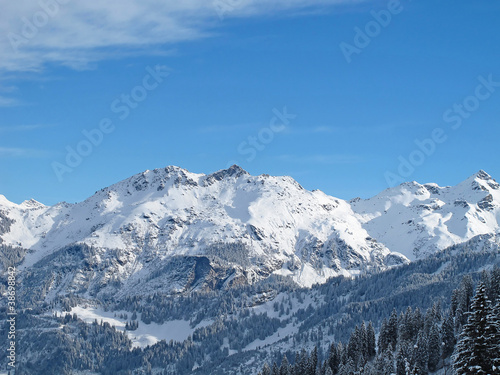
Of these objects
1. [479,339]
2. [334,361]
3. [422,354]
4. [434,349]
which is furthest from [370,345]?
[479,339]

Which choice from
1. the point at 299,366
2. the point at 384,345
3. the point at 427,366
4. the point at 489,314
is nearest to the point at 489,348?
the point at 489,314

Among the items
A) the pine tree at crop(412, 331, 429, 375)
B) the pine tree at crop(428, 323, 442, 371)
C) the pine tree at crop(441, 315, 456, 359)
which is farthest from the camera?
the pine tree at crop(441, 315, 456, 359)

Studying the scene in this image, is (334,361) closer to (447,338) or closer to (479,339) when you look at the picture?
(447,338)

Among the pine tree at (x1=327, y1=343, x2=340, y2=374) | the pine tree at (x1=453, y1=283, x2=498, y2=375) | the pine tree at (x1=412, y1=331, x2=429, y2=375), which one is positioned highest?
the pine tree at (x1=327, y1=343, x2=340, y2=374)

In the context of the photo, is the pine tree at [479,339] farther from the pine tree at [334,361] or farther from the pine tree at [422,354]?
the pine tree at [334,361]

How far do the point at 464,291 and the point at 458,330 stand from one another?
60.0 ft

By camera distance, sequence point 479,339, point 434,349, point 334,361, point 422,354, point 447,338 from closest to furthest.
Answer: point 479,339, point 422,354, point 434,349, point 447,338, point 334,361

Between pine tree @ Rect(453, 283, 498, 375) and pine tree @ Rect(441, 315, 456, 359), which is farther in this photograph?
pine tree @ Rect(441, 315, 456, 359)

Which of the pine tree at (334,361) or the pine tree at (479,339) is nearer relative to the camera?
the pine tree at (479,339)

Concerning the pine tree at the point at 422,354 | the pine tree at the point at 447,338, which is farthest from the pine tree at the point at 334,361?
the pine tree at the point at 447,338

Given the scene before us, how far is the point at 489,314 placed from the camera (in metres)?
80.1

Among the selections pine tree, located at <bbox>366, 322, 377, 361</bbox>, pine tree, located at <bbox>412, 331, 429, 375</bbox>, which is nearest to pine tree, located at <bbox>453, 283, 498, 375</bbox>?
pine tree, located at <bbox>412, 331, 429, 375</bbox>

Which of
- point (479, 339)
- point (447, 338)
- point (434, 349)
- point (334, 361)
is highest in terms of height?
point (334, 361)

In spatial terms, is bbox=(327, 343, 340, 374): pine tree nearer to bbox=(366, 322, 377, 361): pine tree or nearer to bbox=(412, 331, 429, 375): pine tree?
bbox=(366, 322, 377, 361): pine tree
